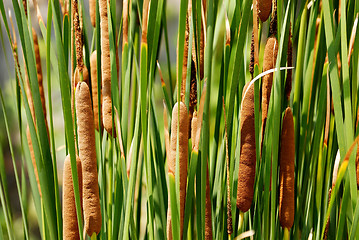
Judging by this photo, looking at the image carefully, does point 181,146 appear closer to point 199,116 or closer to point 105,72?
point 199,116

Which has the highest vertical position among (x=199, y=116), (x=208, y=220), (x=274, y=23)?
(x=274, y=23)

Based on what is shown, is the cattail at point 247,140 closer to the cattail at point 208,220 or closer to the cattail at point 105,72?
the cattail at point 208,220

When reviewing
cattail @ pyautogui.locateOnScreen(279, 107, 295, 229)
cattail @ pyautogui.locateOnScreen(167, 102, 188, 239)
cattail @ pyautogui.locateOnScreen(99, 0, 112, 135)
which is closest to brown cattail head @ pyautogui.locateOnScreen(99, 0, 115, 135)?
cattail @ pyautogui.locateOnScreen(99, 0, 112, 135)

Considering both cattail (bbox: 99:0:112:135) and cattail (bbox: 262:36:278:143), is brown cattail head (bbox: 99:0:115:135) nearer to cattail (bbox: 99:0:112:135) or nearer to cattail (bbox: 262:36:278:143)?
cattail (bbox: 99:0:112:135)

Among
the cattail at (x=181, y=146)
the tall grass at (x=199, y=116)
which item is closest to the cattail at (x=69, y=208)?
the tall grass at (x=199, y=116)

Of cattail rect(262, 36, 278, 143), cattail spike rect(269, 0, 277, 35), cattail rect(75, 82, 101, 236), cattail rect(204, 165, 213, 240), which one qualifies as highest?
cattail spike rect(269, 0, 277, 35)

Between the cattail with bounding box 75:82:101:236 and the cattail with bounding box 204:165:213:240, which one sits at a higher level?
the cattail with bounding box 75:82:101:236

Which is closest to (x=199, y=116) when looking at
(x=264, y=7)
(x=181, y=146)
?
(x=181, y=146)
